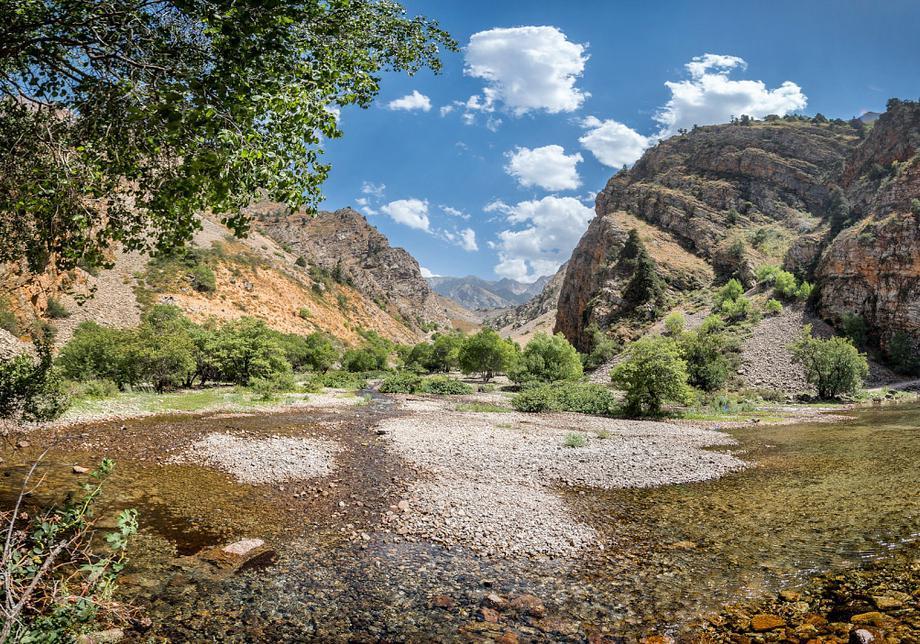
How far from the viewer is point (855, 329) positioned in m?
64.3

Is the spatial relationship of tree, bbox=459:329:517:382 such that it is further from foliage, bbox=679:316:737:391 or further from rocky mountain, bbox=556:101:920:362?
rocky mountain, bbox=556:101:920:362

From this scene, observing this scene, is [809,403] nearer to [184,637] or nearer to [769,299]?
[769,299]

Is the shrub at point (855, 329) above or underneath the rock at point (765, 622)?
above

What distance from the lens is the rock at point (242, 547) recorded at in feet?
27.3

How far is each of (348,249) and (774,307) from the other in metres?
145

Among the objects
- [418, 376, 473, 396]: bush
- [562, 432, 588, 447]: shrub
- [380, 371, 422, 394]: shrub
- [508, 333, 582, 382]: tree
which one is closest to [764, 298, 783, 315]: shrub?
[508, 333, 582, 382]: tree

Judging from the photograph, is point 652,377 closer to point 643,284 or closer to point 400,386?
point 400,386

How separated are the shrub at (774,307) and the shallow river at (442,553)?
68490 mm

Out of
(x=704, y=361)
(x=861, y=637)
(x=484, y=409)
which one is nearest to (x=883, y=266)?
(x=704, y=361)

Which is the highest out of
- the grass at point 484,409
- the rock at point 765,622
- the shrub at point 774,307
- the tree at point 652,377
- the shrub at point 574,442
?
the shrub at point 774,307

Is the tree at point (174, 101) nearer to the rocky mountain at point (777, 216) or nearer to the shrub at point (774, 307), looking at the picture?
the rocky mountain at point (777, 216)

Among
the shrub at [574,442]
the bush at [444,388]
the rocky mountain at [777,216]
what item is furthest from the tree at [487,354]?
the shrub at [574,442]

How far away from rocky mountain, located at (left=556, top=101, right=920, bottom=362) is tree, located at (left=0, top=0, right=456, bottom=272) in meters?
83.1

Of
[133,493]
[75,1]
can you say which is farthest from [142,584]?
[75,1]
